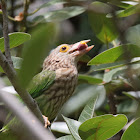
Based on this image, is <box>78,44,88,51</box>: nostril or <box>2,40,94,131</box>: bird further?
<box>78,44,88,51</box>: nostril

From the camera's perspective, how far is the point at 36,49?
644 millimetres

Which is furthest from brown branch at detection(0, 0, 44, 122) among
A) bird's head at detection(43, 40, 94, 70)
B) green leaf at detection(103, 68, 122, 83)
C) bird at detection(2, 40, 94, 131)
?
bird's head at detection(43, 40, 94, 70)

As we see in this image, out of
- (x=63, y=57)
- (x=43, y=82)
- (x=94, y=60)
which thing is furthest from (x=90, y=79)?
(x=94, y=60)

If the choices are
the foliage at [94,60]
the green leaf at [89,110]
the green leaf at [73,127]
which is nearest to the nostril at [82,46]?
the foliage at [94,60]

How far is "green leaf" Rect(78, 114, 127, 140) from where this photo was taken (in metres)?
1.81

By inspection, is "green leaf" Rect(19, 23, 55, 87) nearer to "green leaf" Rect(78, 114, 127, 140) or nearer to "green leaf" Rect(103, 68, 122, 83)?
"green leaf" Rect(78, 114, 127, 140)

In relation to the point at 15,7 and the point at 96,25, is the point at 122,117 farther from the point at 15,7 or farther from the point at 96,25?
the point at 15,7

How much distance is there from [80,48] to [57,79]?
414mm

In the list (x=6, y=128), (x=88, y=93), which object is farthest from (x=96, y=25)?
(x=6, y=128)

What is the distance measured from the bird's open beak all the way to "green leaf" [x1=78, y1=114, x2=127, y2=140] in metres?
1.30

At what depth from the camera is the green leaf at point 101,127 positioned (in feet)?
5.94

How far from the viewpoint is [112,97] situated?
3.14 meters

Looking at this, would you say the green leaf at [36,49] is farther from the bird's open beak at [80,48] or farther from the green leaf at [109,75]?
the bird's open beak at [80,48]

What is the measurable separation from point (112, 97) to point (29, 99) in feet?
6.31
